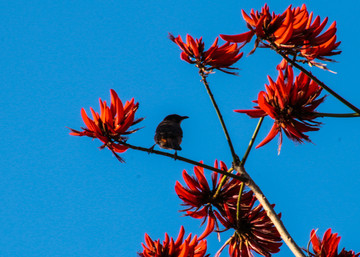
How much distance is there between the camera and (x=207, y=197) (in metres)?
3.10

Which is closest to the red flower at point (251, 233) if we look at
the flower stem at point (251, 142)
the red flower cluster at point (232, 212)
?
the red flower cluster at point (232, 212)

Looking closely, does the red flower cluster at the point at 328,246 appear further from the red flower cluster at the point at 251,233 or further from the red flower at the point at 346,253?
the red flower cluster at the point at 251,233

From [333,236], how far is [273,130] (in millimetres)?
708

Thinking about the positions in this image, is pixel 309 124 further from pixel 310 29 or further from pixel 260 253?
pixel 260 253

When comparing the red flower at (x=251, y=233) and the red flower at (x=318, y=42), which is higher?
the red flower at (x=318, y=42)

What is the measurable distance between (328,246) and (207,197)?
2.35 ft

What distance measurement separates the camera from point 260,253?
292 cm

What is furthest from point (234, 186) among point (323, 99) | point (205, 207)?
point (323, 99)

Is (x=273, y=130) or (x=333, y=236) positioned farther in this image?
(x=333, y=236)

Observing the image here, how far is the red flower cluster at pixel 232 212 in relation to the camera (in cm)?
294

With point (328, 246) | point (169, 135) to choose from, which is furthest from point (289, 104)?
point (169, 135)

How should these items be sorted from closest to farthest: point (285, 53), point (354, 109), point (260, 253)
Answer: point (354, 109) → point (285, 53) → point (260, 253)

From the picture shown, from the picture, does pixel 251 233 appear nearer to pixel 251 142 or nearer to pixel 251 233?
pixel 251 233

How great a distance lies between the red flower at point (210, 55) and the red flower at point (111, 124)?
46 cm
